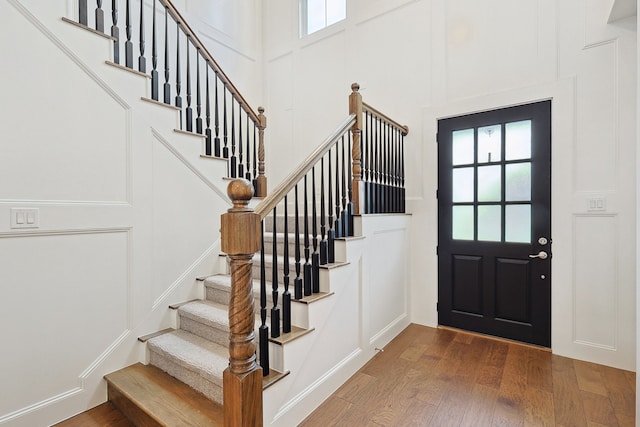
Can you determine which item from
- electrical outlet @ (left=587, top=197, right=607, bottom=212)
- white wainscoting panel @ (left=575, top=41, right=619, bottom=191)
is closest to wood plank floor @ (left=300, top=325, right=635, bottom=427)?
electrical outlet @ (left=587, top=197, right=607, bottom=212)

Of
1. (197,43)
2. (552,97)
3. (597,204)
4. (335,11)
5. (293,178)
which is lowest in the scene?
(597,204)

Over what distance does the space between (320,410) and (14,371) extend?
1.77 meters

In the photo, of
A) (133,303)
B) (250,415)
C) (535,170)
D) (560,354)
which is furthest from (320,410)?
(535,170)

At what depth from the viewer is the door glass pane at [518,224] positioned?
2771 millimetres

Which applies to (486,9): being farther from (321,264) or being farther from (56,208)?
(56,208)

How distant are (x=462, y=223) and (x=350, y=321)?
1.60m

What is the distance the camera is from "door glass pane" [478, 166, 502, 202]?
9.55ft

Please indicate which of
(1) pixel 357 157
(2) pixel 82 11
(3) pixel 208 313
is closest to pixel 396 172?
(1) pixel 357 157

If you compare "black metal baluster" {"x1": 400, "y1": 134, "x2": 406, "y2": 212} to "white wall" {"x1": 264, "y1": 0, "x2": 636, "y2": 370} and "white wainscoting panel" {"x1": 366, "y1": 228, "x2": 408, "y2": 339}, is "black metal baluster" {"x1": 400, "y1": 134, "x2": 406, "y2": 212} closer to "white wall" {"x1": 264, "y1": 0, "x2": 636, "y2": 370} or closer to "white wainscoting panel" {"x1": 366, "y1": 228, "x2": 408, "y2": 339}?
"white wall" {"x1": 264, "y1": 0, "x2": 636, "y2": 370}

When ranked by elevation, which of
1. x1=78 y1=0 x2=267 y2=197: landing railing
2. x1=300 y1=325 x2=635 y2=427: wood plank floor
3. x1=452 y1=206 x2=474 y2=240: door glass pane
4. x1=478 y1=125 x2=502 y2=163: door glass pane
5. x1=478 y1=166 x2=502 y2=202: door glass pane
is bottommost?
x1=300 y1=325 x2=635 y2=427: wood plank floor

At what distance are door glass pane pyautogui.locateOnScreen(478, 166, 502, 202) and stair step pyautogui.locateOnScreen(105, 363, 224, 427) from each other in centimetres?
279

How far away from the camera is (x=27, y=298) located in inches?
70.4

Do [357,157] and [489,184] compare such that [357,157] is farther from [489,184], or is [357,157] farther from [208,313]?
[208,313]

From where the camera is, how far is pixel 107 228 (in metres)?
2.10
